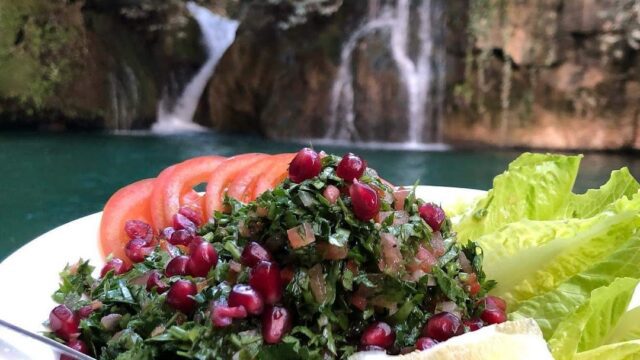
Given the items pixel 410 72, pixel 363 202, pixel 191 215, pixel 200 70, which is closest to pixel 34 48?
pixel 200 70

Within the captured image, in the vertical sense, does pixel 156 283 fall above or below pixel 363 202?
below

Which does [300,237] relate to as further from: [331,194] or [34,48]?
[34,48]

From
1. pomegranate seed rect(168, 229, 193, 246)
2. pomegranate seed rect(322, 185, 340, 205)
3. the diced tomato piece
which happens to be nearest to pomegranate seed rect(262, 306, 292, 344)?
the diced tomato piece

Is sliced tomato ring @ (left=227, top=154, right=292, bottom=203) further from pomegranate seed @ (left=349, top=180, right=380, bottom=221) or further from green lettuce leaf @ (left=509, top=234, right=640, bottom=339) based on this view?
green lettuce leaf @ (left=509, top=234, right=640, bottom=339)

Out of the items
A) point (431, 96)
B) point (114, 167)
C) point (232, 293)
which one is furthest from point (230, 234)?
point (431, 96)

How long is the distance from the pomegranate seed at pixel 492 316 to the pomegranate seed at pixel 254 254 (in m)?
0.47

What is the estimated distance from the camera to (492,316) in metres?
1.24

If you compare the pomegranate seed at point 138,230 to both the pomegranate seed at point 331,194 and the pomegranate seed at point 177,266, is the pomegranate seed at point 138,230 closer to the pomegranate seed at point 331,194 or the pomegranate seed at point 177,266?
the pomegranate seed at point 177,266

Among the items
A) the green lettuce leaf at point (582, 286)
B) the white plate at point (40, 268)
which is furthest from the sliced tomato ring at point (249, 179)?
the green lettuce leaf at point (582, 286)

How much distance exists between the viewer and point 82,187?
3775 millimetres

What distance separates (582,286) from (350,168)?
1.80 ft

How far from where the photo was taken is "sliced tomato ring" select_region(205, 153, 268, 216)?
171 centimetres

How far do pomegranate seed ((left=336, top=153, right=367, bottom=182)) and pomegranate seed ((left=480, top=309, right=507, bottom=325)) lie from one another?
0.39 m

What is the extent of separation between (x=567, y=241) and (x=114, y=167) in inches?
149
